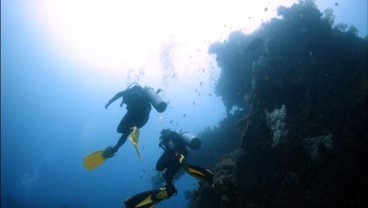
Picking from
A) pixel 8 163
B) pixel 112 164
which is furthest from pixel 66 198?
pixel 112 164

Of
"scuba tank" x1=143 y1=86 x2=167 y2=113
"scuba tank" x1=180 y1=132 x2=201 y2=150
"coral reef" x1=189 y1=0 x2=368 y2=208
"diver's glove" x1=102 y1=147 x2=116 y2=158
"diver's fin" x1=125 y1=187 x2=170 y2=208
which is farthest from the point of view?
"coral reef" x1=189 y1=0 x2=368 y2=208

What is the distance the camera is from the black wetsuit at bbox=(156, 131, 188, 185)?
19.9 ft

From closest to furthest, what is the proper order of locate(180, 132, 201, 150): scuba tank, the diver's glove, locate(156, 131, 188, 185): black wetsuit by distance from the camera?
locate(156, 131, 188, 185): black wetsuit, locate(180, 132, 201, 150): scuba tank, the diver's glove

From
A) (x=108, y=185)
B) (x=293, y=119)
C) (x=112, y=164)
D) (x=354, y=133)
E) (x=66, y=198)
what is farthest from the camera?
(x=112, y=164)

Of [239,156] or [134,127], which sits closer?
[134,127]

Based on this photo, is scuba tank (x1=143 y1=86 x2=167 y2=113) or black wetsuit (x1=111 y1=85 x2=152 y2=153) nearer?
scuba tank (x1=143 y1=86 x2=167 y2=113)

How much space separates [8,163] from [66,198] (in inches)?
1290

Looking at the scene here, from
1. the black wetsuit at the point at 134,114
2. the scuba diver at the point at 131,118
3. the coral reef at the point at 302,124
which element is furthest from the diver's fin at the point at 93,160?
the coral reef at the point at 302,124

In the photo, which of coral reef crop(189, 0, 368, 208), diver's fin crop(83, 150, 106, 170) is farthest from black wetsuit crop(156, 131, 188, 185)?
coral reef crop(189, 0, 368, 208)

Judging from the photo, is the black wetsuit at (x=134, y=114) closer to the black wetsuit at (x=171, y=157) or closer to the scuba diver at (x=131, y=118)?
the scuba diver at (x=131, y=118)

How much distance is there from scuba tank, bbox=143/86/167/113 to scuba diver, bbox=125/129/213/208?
0.60 m

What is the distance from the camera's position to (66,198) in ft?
353

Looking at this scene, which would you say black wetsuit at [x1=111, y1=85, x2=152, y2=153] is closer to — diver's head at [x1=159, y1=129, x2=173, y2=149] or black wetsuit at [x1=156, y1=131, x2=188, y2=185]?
diver's head at [x1=159, y1=129, x2=173, y2=149]

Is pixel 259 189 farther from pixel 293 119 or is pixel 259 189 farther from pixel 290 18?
pixel 290 18
